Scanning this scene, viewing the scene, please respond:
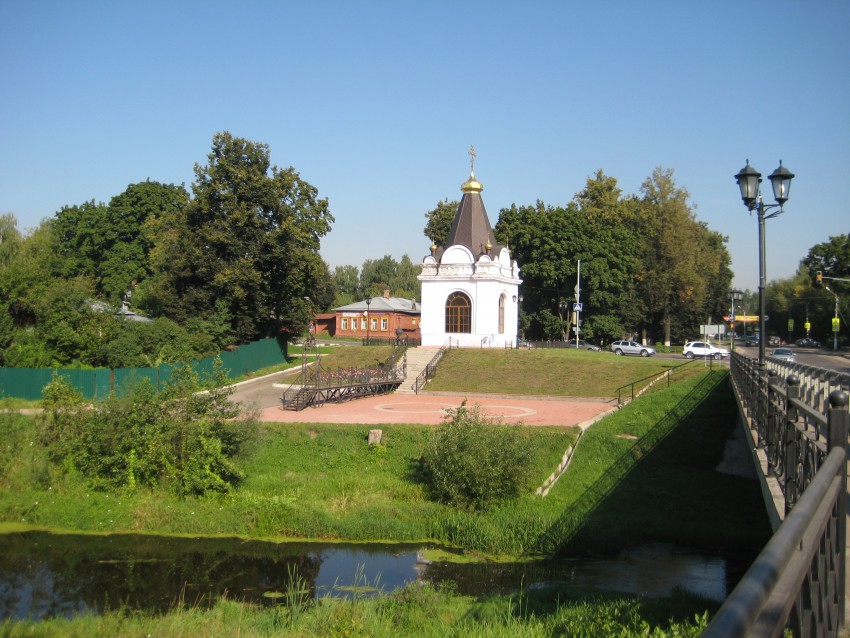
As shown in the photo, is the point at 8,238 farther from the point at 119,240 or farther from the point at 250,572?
the point at 250,572

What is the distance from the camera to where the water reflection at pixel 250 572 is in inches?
588

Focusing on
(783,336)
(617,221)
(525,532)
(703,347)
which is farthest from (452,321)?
(783,336)

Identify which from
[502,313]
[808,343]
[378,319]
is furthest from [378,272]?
[502,313]

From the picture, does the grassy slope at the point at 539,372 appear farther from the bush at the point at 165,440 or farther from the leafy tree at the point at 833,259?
the leafy tree at the point at 833,259

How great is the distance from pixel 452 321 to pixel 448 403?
1247 centimetres

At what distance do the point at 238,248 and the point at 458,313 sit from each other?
1345cm

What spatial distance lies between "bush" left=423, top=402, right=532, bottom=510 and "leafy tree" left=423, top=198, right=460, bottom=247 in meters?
47.7

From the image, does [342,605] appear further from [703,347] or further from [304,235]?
[703,347]

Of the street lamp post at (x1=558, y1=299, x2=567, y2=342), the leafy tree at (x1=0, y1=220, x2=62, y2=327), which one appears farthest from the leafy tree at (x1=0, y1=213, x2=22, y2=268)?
the street lamp post at (x1=558, y1=299, x2=567, y2=342)

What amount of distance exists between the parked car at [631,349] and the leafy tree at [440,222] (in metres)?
19.0

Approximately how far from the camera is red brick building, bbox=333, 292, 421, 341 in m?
72.0

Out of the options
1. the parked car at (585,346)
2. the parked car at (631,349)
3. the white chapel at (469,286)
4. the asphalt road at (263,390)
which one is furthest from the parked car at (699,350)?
the asphalt road at (263,390)

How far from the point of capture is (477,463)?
65.0 feet

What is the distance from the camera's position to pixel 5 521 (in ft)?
67.7
